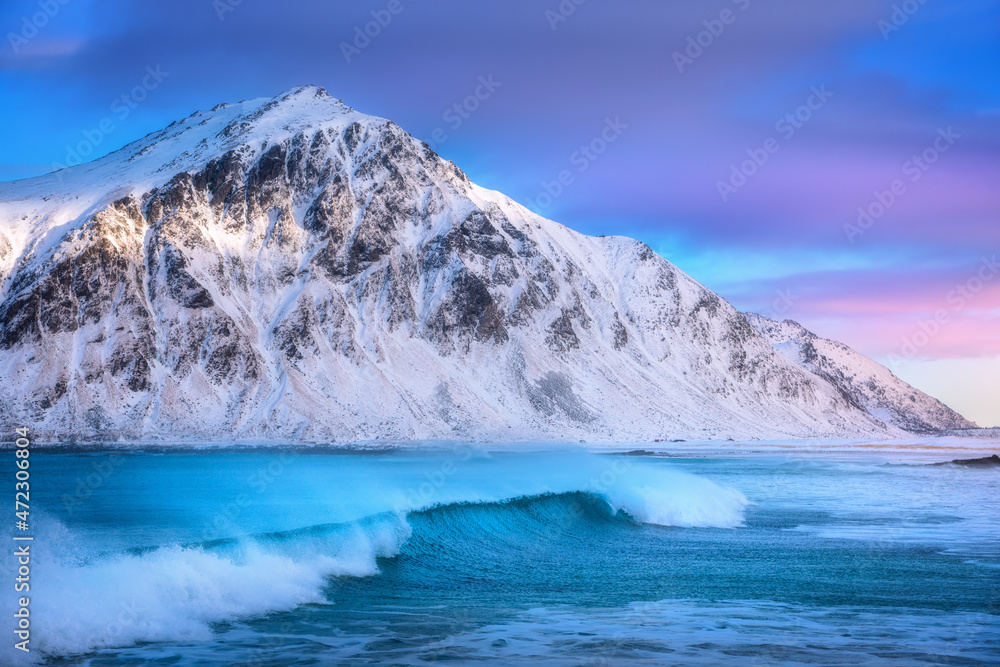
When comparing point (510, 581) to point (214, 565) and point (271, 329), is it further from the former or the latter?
point (271, 329)

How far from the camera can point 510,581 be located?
77.4ft

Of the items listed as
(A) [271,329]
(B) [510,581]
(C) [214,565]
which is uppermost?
(A) [271,329]

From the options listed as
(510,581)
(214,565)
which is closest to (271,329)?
(510,581)

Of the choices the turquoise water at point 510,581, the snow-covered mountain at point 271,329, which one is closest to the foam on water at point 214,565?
the turquoise water at point 510,581

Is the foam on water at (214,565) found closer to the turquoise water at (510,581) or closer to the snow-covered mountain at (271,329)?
the turquoise water at (510,581)

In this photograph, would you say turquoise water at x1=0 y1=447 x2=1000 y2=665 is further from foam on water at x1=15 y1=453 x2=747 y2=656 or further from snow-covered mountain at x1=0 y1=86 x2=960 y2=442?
snow-covered mountain at x1=0 y1=86 x2=960 y2=442

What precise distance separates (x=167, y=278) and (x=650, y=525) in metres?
149

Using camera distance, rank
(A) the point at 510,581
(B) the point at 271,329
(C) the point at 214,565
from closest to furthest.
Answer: (C) the point at 214,565, (A) the point at 510,581, (B) the point at 271,329

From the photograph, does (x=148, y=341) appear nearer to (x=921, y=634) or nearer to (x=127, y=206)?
(x=127, y=206)

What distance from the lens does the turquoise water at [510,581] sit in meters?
15.9

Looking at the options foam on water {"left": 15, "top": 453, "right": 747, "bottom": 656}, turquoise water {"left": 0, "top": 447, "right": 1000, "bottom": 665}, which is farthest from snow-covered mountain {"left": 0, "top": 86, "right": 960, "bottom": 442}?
turquoise water {"left": 0, "top": 447, "right": 1000, "bottom": 665}

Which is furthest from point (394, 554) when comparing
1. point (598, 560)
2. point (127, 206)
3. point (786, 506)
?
point (127, 206)

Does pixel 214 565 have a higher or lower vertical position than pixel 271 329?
lower

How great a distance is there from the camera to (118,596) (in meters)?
17.2
